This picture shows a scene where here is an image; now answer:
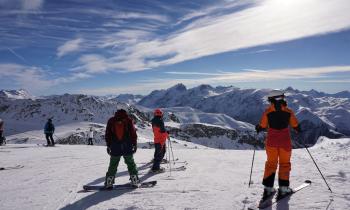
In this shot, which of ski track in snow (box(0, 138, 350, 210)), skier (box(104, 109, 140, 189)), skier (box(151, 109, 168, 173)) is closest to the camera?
ski track in snow (box(0, 138, 350, 210))

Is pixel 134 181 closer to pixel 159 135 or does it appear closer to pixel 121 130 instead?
pixel 121 130

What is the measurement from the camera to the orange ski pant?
29.8 ft

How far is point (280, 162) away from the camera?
917 cm

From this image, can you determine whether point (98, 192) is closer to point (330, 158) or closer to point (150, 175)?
point (150, 175)

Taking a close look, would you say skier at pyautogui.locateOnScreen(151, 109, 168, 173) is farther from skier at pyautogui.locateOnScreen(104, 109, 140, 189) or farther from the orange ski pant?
the orange ski pant

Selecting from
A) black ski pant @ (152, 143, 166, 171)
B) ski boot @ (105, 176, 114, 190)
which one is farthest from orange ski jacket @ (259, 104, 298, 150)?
black ski pant @ (152, 143, 166, 171)

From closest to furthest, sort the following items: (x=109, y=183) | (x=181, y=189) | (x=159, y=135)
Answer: (x=181, y=189) → (x=109, y=183) → (x=159, y=135)

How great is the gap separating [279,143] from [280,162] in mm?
488

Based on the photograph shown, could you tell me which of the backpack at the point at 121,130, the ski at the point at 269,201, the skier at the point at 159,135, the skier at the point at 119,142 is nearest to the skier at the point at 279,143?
the ski at the point at 269,201

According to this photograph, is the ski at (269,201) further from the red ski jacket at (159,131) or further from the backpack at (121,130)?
the red ski jacket at (159,131)

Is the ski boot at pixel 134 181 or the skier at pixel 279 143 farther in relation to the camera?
the ski boot at pixel 134 181

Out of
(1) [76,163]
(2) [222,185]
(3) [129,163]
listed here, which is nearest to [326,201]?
(2) [222,185]

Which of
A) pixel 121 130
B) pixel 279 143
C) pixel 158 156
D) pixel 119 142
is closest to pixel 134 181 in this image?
pixel 119 142

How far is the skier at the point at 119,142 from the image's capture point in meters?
11.0
